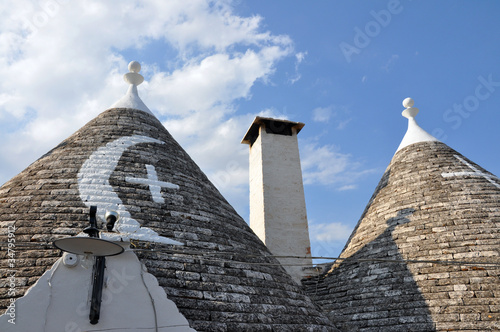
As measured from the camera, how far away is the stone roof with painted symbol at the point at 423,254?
6.23 meters

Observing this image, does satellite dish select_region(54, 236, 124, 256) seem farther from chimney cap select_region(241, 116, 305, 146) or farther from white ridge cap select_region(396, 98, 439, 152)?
chimney cap select_region(241, 116, 305, 146)

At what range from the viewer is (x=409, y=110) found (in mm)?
10570

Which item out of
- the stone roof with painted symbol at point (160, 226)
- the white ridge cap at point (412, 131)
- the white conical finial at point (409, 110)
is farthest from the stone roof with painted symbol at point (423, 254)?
the stone roof with painted symbol at point (160, 226)

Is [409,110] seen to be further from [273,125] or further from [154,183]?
[154,183]

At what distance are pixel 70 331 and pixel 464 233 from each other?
6432 mm

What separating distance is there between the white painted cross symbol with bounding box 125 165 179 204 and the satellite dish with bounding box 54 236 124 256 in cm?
180

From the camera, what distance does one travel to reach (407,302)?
655 cm

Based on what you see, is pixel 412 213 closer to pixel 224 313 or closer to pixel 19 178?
pixel 224 313

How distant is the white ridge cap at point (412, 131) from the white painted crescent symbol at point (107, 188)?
22.0 ft

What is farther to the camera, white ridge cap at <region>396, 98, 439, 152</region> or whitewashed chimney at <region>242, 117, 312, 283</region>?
whitewashed chimney at <region>242, 117, 312, 283</region>

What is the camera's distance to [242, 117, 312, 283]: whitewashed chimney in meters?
10.5

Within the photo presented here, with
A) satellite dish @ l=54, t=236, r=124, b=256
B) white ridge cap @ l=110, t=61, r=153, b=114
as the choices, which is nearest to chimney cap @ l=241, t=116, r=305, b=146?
white ridge cap @ l=110, t=61, r=153, b=114

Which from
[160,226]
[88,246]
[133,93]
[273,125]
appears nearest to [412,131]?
Result: [273,125]

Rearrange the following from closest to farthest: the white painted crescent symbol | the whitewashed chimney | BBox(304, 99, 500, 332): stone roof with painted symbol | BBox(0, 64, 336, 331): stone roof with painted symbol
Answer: BBox(0, 64, 336, 331): stone roof with painted symbol
the white painted crescent symbol
BBox(304, 99, 500, 332): stone roof with painted symbol
the whitewashed chimney
